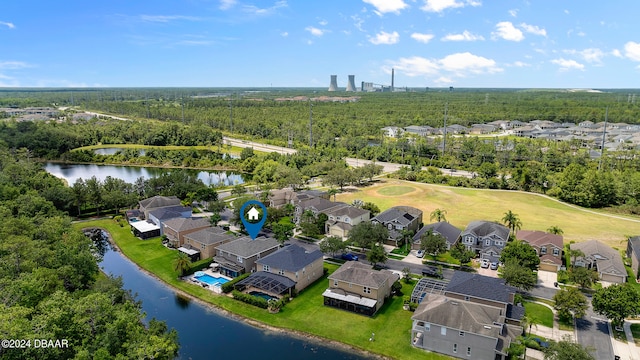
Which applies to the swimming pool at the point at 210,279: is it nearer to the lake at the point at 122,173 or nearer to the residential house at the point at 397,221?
the residential house at the point at 397,221

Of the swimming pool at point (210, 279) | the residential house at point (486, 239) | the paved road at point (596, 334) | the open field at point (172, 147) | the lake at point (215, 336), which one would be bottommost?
the lake at point (215, 336)

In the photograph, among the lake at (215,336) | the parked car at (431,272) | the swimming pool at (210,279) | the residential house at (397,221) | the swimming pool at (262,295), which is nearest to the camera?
the lake at (215,336)

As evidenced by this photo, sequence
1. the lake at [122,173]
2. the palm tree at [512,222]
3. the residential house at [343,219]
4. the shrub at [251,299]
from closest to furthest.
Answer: the shrub at [251,299] < the palm tree at [512,222] < the residential house at [343,219] < the lake at [122,173]

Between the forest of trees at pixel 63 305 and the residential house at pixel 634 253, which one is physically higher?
the forest of trees at pixel 63 305

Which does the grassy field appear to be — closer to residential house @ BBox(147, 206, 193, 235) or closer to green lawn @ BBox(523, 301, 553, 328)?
green lawn @ BBox(523, 301, 553, 328)

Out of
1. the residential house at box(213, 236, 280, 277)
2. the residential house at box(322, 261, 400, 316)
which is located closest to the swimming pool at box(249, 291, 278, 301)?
the residential house at box(213, 236, 280, 277)

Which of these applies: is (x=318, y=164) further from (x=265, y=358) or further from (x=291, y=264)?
(x=265, y=358)

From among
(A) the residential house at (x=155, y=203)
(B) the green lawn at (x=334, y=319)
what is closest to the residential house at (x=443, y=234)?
(B) the green lawn at (x=334, y=319)
